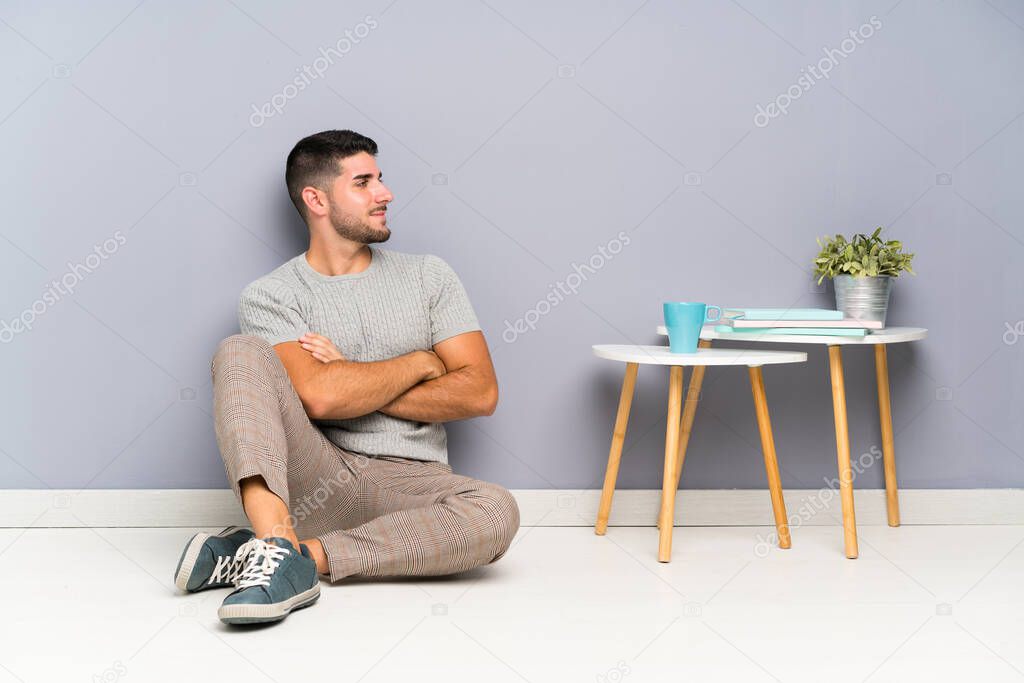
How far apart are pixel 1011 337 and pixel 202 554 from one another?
1867 millimetres

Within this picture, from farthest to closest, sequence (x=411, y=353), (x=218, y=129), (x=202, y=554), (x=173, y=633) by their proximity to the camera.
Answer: (x=218, y=129) → (x=411, y=353) → (x=202, y=554) → (x=173, y=633)

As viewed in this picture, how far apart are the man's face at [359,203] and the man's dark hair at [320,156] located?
2 cm

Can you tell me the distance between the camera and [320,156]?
1.97 m

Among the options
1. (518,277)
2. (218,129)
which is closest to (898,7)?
(518,277)

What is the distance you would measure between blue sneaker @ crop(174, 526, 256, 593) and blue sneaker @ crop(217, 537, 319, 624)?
0.09m

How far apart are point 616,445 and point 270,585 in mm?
908

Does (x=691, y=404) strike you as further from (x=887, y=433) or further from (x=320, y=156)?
(x=320, y=156)

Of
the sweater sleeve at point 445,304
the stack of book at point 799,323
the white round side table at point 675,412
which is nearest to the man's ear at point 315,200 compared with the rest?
the sweater sleeve at point 445,304

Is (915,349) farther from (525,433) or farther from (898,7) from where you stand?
(525,433)

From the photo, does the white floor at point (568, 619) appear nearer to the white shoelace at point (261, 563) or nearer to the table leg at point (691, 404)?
the white shoelace at point (261, 563)

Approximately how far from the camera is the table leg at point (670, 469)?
6.03 ft

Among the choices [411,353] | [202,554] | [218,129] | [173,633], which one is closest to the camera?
[173,633]

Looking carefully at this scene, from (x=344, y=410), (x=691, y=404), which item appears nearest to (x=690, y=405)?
(x=691, y=404)

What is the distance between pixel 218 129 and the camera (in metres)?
2.14
